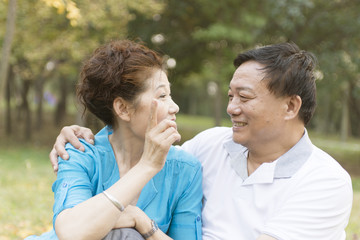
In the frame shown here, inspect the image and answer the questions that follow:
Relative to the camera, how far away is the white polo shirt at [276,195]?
2.46 metres

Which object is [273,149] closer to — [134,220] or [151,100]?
[151,100]

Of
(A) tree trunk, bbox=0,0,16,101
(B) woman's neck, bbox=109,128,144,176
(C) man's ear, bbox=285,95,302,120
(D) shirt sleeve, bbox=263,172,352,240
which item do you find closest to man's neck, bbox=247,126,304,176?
(C) man's ear, bbox=285,95,302,120

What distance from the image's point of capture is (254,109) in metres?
2.75

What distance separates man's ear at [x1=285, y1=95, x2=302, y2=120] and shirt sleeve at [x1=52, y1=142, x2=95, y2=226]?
1263mm

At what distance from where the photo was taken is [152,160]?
2482mm

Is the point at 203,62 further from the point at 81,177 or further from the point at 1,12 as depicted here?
the point at 81,177

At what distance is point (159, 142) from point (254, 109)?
2.21 feet

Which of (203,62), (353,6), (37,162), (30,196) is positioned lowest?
(37,162)

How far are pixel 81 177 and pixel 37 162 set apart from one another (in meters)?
11.0

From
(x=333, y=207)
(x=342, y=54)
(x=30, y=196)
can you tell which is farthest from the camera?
(x=342, y=54)

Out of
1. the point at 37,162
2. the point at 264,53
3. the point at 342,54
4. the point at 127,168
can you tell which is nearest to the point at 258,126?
the point at 264,53

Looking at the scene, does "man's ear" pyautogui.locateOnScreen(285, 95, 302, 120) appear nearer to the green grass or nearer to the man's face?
the man's face

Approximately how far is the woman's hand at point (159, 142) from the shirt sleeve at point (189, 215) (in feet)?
1.53

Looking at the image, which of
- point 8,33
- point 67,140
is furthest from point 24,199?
point 67,140
